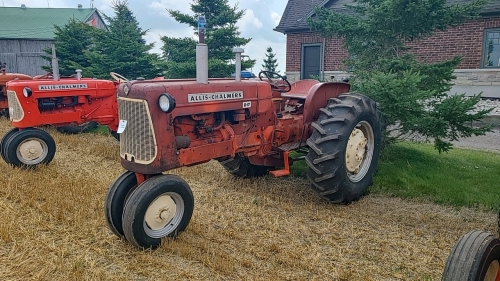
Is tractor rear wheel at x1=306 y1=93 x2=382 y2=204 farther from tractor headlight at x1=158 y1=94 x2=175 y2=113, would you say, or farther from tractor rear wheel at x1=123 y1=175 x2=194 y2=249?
tractor headlight at x1=158 y1=94 x2=175 y2=113

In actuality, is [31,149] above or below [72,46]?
below

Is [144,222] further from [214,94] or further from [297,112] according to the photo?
[297,112]

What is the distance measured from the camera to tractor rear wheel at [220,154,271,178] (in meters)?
5.38

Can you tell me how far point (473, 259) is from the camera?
2094mm

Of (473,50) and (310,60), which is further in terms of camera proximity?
(310,60)

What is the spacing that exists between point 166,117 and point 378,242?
2.07 meters

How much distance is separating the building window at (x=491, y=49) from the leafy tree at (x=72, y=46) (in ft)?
37.7

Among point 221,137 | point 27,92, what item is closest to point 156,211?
point 221,137

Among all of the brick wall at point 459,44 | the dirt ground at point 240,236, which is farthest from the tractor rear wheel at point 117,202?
the brick wall at point 459,44

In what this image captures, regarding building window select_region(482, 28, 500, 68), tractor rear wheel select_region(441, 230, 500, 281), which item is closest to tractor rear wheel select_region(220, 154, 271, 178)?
tractor rear wheel select_region(441, 230, 500, 281)

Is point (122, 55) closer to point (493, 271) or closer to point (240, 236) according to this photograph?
point (240, 236)

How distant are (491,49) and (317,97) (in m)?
10.3

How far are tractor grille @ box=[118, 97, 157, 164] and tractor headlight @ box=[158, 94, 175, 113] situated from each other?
0.13 m

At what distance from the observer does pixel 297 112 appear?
5.19m
